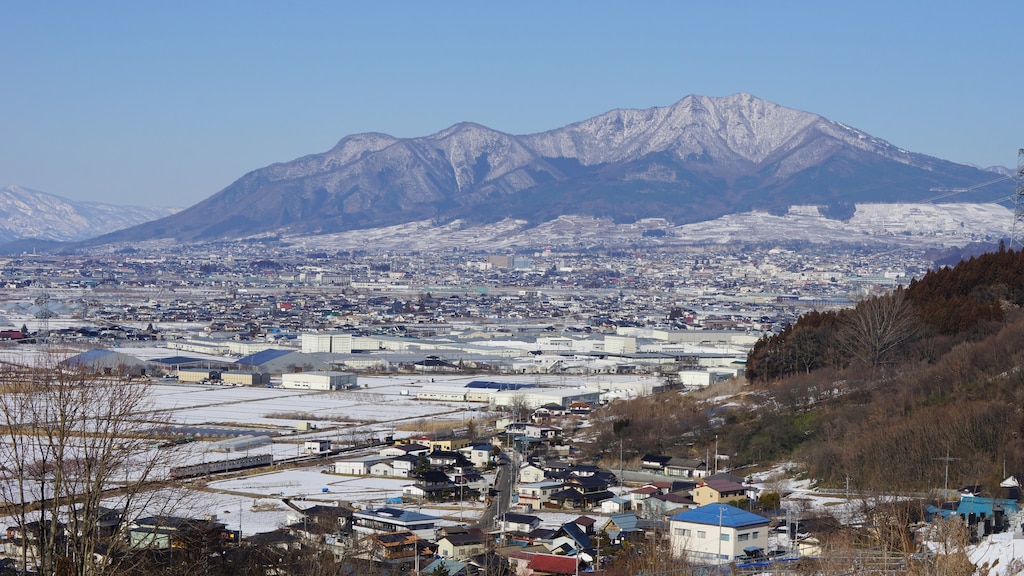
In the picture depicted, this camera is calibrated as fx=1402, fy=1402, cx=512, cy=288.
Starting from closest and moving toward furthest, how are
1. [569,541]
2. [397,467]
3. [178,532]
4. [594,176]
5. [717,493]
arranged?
[178,532]
[569,541]
[717,493]
[397,467]
[594,176]

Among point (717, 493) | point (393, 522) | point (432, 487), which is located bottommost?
point (432, 487)

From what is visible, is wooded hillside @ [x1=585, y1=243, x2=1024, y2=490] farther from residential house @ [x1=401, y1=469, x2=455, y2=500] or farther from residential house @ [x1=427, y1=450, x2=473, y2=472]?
residential house @ [x1=401, y1=469, x2=455, y2=500]

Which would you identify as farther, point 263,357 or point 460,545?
point 263,357

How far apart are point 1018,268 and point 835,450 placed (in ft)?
21.5

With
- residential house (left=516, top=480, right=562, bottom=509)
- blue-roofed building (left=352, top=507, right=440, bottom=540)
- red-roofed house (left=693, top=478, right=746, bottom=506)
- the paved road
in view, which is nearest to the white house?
the paved road

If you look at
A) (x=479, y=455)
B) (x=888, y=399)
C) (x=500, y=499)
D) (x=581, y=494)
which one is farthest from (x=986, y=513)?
(x=479, y=455)

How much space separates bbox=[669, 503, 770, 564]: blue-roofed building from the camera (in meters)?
8.80

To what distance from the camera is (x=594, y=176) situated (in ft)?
397

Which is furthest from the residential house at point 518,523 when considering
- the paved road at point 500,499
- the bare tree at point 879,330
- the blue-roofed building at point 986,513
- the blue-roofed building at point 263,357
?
the blue-roofed building at point 263,357

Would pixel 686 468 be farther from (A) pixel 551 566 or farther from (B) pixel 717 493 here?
(A) pixel 551 566

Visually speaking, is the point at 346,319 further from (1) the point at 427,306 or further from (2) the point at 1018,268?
(2) the point at 1018,268

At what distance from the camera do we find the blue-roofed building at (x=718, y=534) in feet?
28.9

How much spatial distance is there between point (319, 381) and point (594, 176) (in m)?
98.1

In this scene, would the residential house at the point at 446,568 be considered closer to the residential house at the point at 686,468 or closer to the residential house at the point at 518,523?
the residential house at the point at 518,523
